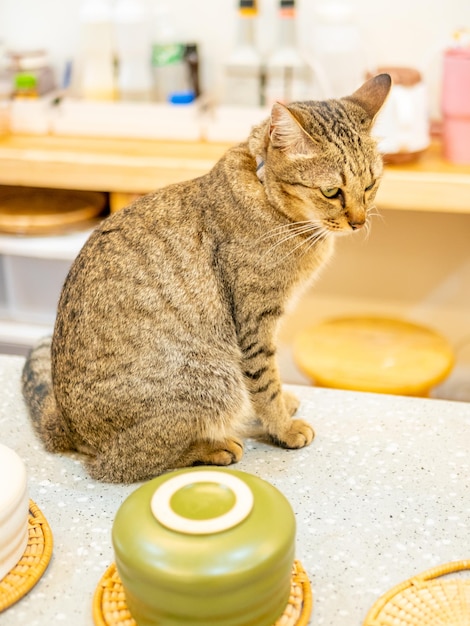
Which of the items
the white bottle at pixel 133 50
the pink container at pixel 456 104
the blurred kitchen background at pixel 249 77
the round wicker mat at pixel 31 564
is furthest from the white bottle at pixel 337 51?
the round wicker mat at pixel 31 564

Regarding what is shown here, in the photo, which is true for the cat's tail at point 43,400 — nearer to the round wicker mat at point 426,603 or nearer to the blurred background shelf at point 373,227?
the round wicker mat at point 426,603

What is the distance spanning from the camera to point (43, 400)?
1.35 metres

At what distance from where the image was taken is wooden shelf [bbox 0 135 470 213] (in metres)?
2.14

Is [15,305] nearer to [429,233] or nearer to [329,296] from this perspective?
[329,296]

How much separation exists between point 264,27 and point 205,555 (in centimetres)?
212

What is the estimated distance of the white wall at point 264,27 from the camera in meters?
2.45

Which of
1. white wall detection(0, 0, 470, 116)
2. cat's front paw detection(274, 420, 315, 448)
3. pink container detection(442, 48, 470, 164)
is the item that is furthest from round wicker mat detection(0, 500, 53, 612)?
white wall detection(0, 0, 470, 116)

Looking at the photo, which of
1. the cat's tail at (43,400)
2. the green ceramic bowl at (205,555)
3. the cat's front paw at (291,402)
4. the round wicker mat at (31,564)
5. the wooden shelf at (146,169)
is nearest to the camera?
the green ceramic bowl at (205,555)

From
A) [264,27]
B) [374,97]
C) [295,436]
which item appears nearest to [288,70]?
[264,27]

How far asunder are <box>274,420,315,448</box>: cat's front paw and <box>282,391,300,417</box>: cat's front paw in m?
0.08

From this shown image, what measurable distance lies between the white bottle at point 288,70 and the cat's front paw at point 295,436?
1369mm

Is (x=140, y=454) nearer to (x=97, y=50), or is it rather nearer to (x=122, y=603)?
(x=122, y=603)

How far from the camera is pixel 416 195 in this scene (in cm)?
215

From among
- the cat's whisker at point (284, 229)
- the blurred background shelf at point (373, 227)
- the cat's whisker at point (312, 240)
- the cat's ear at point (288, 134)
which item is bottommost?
the blurred background shelf at point (373, 227)
